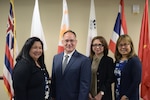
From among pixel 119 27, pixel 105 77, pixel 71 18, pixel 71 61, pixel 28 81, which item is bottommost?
pixel 105 77

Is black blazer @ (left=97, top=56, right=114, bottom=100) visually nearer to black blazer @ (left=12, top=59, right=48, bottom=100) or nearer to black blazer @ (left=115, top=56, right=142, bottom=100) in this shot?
black blazer @ (left=115, top=56, right=142, bottom=100)

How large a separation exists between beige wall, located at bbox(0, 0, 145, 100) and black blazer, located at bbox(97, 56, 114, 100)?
107cm

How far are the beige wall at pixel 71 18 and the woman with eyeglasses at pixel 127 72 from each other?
1.10 metres

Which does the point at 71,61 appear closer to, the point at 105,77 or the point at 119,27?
the point at 105,77

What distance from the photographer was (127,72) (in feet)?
8.77

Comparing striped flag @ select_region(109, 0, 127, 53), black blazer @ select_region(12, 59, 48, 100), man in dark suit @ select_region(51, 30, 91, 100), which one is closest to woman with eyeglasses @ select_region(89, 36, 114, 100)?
man in dark suit @ select_region(51, 30, 91, 100)

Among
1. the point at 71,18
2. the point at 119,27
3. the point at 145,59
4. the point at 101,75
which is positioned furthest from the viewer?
the point at 71,18

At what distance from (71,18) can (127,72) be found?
1627 mm

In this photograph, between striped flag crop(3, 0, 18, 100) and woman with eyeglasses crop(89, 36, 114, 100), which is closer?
woman with eyeglasses crop(89, 36, 114, 100)

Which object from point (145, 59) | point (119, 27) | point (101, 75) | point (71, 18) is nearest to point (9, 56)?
point (71, 18)

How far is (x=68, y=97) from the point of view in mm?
2488

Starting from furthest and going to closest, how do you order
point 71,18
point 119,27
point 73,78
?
point 71,18 < point 119,27 < point 73,78

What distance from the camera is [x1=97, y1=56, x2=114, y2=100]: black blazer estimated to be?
2812mm

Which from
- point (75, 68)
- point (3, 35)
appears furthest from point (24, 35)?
point (75, 68)
